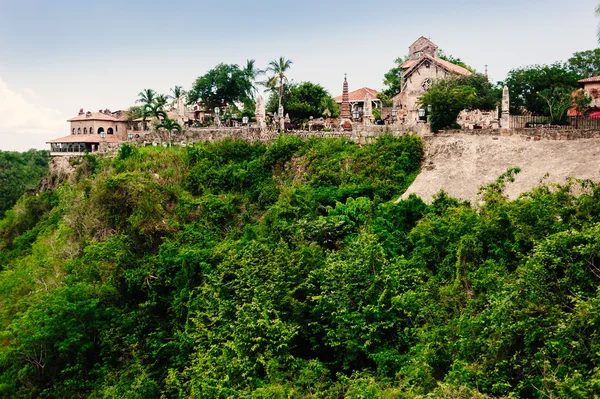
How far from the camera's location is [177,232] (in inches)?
1364

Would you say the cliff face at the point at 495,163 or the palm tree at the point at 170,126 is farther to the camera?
the palm tree at the point at 170,126

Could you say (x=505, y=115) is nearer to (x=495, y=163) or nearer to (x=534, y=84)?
(x=495, y=163)

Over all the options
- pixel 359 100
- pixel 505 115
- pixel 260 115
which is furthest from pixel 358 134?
pixel 359 100

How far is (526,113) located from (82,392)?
106ft

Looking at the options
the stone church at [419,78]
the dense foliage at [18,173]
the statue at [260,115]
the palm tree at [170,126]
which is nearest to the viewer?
the statue at [260,115]

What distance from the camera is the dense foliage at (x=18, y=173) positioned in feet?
226

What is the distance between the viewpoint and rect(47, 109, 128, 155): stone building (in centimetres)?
5466

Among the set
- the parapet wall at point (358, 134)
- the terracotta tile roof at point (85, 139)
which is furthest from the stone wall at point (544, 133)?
the terracotta tile roof at point (85, 139)

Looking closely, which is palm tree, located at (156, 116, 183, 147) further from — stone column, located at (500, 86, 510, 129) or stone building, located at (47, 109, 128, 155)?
stone column, located at (500, 86, 510, 129)

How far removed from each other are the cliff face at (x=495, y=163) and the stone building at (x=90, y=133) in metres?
31.0

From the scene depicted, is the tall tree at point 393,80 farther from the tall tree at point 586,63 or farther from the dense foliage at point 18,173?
the dense foliage at point 18,173

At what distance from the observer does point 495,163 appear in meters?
30.1

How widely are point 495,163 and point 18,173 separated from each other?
74277 millimetres

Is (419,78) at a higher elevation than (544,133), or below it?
higher
